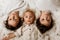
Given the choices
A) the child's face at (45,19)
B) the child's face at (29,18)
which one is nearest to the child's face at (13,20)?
the child's face at (29,18)

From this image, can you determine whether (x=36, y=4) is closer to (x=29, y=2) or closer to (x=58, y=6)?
(x=29, y=2)

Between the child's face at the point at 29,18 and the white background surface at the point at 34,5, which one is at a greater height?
the white background surface at the point at 34,5

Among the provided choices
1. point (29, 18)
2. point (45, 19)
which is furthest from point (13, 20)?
point (45, 19)

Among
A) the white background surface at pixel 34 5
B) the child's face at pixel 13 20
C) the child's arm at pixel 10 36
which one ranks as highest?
the white background surface at pixel 34 5

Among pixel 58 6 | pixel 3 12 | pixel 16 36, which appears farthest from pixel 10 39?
pixel 58 6

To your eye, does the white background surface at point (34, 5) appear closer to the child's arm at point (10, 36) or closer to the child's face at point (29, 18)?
the child's face at point (29, 18)

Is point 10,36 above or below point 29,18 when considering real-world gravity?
below

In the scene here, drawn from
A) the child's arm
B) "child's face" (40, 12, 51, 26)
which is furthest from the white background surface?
the child's arm

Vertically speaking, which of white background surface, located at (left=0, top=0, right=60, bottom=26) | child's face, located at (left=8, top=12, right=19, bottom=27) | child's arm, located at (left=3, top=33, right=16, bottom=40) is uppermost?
white background surface, located at (left=0, top=0, right=60, bottom=26)

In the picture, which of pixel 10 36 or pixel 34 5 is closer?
pixel 10 36

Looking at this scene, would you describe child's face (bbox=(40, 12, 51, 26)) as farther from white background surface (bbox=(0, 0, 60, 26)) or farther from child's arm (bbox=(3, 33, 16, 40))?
child's arm (bbox=(3, 33, 16, 40))

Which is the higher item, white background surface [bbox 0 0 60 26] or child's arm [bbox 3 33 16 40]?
white background surface [bbox 0 0 60 26]

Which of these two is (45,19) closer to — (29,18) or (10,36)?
(29,18)

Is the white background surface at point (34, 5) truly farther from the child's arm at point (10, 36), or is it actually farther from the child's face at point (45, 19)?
the child's arm at point (10, 36)
